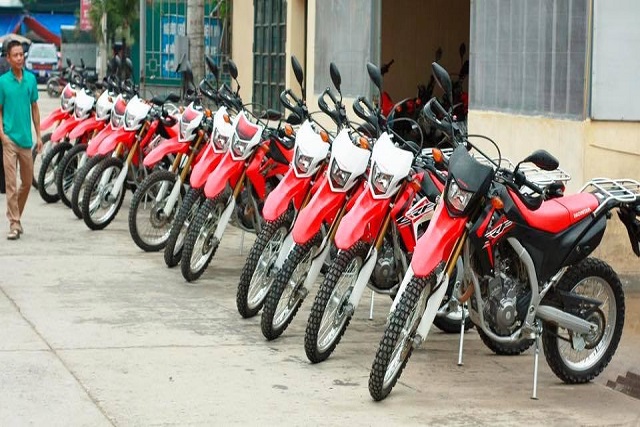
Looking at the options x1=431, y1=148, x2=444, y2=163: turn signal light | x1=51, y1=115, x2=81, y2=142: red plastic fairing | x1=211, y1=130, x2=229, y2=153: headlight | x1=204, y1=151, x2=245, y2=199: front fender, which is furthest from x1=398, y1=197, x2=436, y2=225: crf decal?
x1=51, y1=115, x2=81, y2=142: red plastic fairing

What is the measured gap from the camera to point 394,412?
6789 millimetres

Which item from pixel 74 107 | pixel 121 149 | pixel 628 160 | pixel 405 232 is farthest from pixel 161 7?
pixel 405 232

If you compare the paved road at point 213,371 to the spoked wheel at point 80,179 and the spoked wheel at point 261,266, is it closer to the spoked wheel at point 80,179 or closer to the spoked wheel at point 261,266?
the spoked wheel at point 261,266

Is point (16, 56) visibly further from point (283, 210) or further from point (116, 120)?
point (283, 210)

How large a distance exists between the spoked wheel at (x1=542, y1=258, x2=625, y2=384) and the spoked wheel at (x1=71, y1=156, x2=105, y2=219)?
21.1 ft

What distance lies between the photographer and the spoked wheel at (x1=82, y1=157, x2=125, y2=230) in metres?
12.7

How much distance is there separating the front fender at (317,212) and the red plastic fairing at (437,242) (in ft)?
3.74

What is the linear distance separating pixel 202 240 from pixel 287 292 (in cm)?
190

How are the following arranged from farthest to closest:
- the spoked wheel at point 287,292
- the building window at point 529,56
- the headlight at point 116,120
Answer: the headlight at point 116,120, the building window at point 529,56, the spoked wheel at point 287,292

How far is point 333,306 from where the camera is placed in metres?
7.71

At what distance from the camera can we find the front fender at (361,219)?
300 inches

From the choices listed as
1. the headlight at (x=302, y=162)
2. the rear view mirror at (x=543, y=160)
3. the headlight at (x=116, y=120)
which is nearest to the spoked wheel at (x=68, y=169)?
the headlight at (x=116, y=120)

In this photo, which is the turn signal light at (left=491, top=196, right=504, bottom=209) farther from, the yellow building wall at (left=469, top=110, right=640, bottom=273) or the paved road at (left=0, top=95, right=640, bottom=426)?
the yellow building wall at (left=469, top=110, right=640, bottom=273)

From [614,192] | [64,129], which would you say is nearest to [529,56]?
[614,192]
